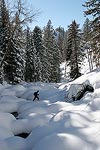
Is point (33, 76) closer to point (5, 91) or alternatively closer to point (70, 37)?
point (70, 37)

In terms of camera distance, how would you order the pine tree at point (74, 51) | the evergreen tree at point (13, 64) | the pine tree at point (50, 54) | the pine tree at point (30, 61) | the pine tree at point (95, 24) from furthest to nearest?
1. the pine tree at point (50, 54)
2. the pine tree at point (30, 61)
3. the pine tree at point (74, 51)
4. the evergreen tree at point (13, 64)
5. the pine tree at point (95, 24)

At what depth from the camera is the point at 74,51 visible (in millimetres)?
45938

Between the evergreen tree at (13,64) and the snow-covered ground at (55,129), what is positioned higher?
the evergreen tree at (13,64)

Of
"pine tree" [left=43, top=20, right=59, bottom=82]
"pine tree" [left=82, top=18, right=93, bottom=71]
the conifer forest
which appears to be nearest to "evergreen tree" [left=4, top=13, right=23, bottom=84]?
the conifer forest

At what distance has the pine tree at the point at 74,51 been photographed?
149ft

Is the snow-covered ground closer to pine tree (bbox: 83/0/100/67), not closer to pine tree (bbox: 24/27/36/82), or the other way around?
pine tree (bbox: 83/0/100/67)

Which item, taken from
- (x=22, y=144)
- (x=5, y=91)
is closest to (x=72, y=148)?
(x=22, y=144)

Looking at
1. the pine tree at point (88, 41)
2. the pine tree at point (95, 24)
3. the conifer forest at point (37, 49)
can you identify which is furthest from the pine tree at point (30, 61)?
the pine tree at point (95, 24)

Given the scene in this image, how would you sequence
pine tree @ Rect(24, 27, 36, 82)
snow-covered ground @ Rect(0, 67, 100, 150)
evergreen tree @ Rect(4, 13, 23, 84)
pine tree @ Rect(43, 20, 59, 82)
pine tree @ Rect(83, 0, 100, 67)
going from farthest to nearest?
pine tree @ Rect(43, 20, 59, 82) → pine tree @ Rect(24, 27, 36, 82) → evergreen tree @ Rect(4, 13, 23, 84) → pine tree @ Rect(83, 0, 100, 67) → snow-covered ground @ Rect(0, 67, 100, 150)

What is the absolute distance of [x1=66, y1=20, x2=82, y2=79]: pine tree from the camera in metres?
45.4

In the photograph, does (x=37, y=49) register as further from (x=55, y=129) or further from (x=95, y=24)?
(x=55, y=129)

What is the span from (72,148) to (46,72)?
151ft

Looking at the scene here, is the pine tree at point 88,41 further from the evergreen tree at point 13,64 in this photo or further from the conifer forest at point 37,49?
the evergreen tree at point 13,64

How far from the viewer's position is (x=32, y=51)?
180 feet
